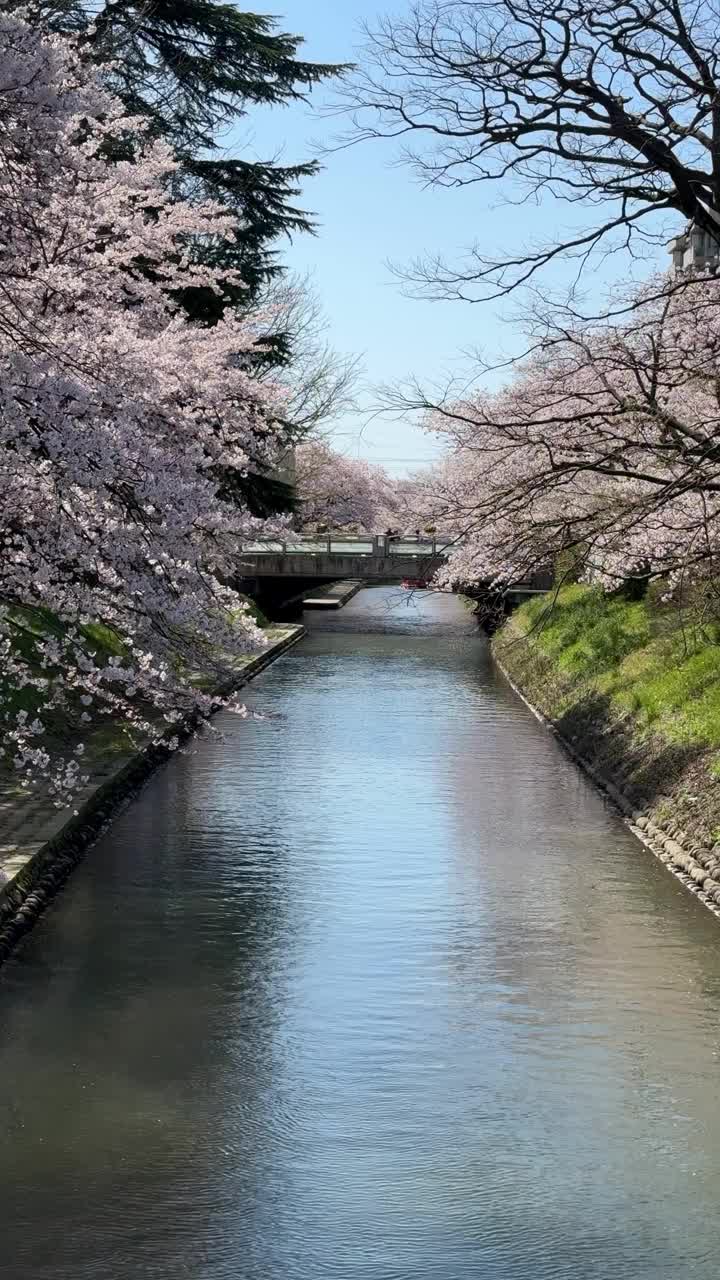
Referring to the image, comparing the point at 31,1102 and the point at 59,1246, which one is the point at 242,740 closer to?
the point at 31,1102

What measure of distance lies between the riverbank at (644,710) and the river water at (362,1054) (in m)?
0.58

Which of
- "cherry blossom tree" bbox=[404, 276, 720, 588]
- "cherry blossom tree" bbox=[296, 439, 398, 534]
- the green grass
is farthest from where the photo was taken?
"cherry blossom tree" bbox=[296, 439, 398, 534]

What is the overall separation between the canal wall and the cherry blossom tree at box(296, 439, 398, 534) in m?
60.5

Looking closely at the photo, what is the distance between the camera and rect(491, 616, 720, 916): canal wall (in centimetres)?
1752

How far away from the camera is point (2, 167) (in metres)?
13.2

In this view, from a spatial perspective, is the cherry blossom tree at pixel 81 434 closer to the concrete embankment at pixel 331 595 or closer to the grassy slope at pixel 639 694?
the grassy slope at pixel 639 694

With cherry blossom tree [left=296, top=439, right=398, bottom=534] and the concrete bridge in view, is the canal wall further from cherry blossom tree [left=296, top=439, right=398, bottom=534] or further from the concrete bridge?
cherry blossom tree [left=296, top=439, right=398, bottom=534]

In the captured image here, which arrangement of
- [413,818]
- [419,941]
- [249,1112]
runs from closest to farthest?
[249,1112] < [419,941] < [413,818]

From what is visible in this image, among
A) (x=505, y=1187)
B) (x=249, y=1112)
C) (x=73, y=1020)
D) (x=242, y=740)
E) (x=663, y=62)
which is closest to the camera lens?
(x=505, y=1187)

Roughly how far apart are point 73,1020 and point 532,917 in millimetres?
5222

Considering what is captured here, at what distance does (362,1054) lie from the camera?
38.0 ft

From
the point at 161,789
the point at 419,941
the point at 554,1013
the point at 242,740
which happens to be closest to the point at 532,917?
the point at 419,941

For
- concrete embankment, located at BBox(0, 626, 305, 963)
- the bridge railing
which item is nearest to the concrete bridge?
the bridge railing

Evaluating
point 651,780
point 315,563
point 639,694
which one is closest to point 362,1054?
point 651,780
